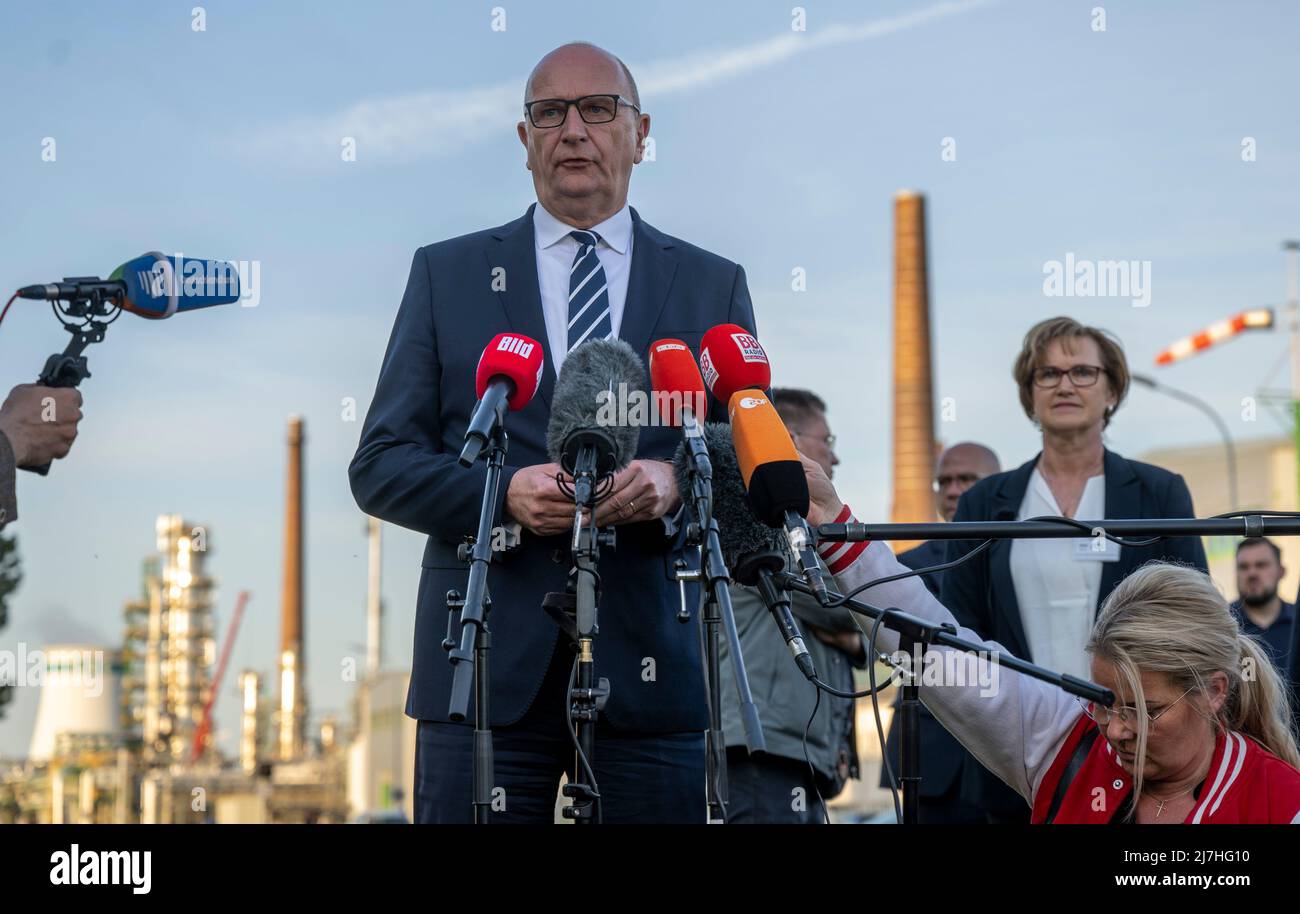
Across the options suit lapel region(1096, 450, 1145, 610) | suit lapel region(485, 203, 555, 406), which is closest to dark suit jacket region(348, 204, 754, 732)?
suit lapel region(485, 203, 555, 406)

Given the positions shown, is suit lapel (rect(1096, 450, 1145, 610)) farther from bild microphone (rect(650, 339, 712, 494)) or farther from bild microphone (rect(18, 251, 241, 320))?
bild microphone (rect(18, 251, 241, 320))

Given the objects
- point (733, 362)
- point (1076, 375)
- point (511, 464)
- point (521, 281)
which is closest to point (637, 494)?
point (733, 362)

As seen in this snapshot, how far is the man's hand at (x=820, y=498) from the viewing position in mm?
3365

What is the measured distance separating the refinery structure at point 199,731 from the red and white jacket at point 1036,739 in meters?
33.2

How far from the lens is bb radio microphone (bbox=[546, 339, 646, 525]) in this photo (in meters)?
3.12

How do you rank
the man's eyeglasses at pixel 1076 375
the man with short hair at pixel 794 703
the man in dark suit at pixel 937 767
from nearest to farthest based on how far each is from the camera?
the man's eyeglasses at pixel 1076 375 < the man with short hair at pixel 794 703 < the man in dark suit at pixel 937 767

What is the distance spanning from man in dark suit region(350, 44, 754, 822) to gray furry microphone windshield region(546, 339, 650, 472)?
0.15m

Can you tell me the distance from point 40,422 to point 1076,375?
9.92ft

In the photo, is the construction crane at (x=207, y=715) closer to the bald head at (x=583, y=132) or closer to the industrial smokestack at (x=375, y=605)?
the industrial smokestack at (x=375, y=605)

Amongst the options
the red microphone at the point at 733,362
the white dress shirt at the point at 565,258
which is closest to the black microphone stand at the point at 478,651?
the red microphone at the point at 733,362
